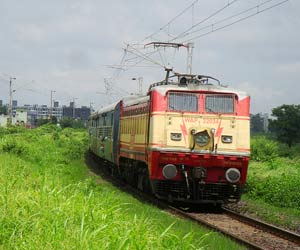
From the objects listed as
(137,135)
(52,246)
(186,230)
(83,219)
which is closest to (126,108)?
(137,135)

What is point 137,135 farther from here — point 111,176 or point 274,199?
point 111,176

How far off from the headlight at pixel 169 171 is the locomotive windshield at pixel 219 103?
1807mm

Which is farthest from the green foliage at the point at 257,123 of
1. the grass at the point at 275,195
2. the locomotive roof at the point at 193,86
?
the locomotive roof at the point at 193,86

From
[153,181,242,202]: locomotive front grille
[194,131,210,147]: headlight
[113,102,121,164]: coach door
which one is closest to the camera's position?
[194,131,210,147]: headlight

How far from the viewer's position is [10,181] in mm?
12086

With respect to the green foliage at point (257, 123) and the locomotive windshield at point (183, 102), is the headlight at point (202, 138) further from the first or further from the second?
the green foliage at point (257, 123)

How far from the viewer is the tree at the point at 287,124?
69.2 m

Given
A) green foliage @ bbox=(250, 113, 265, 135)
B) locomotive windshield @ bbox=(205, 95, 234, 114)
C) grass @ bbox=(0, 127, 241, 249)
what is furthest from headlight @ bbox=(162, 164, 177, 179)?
green foliage @ bbox=(250, 113, 265, 135)

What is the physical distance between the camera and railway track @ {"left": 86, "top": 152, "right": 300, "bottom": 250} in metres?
10.7

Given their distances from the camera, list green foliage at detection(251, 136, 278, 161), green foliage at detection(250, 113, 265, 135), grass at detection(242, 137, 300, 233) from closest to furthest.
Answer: grass at detection(242, 137, 300, 233) → green foliage at detection(251, 136, 278, 161) → green foliage at detection(250, 113, 265, 135)

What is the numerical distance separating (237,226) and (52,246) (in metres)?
7.20

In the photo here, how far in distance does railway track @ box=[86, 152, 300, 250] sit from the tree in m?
55.5

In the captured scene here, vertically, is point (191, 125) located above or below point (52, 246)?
above

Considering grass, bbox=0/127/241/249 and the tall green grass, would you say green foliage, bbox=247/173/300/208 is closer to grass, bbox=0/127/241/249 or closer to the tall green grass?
the tall green grass
